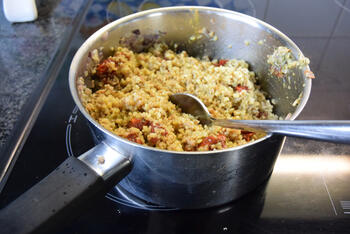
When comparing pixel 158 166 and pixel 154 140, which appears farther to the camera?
pixel 154 140

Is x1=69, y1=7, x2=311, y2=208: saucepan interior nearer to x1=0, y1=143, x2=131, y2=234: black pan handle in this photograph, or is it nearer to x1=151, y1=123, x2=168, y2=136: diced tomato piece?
x1=0, y1=143, x2=131, y2=234: black pan handle

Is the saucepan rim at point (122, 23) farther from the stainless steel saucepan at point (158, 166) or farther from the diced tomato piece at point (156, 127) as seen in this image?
the diced tomato piece at point (156, 127)

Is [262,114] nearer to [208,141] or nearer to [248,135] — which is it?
[248,135]

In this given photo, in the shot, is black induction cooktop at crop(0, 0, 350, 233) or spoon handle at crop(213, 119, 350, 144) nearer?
spoon handle at crop(213, 119, 350, 144)

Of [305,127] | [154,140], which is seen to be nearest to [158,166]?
[154,140]

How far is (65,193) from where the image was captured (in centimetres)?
66

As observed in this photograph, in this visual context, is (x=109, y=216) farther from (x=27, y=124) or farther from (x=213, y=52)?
(x=213, y=52)

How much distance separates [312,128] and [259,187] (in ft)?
1.07

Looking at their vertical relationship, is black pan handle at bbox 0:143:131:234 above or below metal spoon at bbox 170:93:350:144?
below

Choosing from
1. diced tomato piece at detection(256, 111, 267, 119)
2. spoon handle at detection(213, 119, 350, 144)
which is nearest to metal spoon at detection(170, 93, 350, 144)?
spoon handle at detection(213, 119, 350, 144)

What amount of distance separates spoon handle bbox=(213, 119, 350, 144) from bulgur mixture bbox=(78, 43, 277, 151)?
0.20m

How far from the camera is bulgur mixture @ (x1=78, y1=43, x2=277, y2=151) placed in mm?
917

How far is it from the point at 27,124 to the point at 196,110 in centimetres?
56

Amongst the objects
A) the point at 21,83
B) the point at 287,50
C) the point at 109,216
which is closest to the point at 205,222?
the point at 109,216
